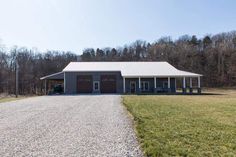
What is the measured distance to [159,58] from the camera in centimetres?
6806

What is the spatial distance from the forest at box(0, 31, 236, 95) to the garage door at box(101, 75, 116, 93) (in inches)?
Result: 883

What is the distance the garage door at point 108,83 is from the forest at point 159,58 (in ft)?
73.6

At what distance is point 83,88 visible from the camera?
1486 inches

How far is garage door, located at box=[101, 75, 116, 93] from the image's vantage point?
37750 mm

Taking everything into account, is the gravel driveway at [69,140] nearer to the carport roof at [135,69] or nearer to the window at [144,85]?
the carport roof at [135,69]

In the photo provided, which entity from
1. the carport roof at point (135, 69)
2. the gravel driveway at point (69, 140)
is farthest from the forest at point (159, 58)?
the gravel driveway at point (69, 140)

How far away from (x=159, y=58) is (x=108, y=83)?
33.1 metres

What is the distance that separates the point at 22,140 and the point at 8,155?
1436mm

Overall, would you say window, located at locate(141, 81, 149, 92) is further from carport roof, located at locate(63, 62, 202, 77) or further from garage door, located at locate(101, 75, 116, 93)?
garage door, located at locate(101, 75, 116, 93)

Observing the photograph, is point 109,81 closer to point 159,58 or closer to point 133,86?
point 133,86

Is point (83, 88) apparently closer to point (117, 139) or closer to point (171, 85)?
point (171, 85)

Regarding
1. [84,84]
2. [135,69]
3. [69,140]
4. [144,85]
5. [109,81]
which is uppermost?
[135,69]

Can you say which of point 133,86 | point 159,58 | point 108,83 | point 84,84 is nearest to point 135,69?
point 133,86

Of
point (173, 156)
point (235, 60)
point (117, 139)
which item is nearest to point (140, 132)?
point (117, 139)
